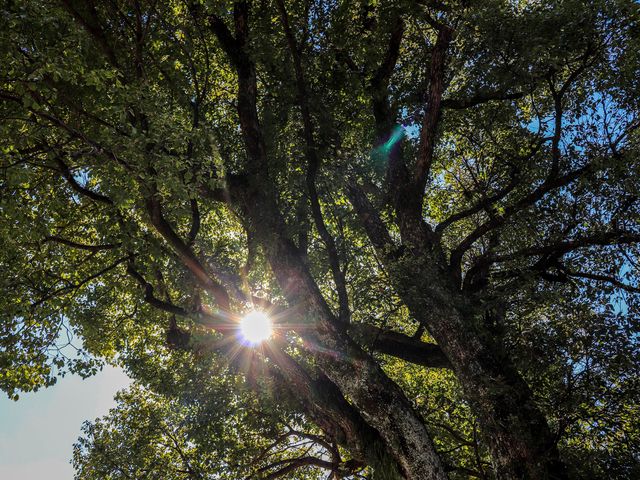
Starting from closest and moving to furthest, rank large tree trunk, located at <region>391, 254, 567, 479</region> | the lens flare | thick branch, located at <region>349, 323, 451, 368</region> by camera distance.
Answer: large tree trunk, located at <region>391, 254, 567, 479</region> < the lens flare < thick branch, located at <region>349, 323, 451, 368</region>

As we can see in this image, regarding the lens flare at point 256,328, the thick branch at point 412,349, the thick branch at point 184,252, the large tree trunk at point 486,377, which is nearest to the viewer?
the large tree trunk at point 486,377

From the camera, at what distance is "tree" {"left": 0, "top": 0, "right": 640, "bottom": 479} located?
7785 mm

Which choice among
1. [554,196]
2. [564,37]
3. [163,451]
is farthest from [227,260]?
[564,37]

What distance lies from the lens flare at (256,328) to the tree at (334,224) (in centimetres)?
31

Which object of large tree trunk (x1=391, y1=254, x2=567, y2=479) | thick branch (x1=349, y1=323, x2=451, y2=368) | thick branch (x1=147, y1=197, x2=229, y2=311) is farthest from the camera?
thick branch (x1=349, y1=323, x2=451, y2=368)

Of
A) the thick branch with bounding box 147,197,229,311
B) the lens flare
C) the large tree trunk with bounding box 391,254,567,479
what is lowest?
the large tree trunk with bounding box 391,254,567,479

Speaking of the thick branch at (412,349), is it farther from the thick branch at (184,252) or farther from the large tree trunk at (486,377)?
the thick branch at (184,252)

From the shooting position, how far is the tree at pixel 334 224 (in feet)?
25.5

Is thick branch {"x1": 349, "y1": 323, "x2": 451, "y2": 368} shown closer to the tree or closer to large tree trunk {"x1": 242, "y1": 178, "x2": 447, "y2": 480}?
the tree

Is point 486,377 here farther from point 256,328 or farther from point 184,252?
point 184,252

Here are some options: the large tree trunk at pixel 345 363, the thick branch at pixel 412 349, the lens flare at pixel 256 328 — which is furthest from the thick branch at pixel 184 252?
the thick branch at pixel 412 349

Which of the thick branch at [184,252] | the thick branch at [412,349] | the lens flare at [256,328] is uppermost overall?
the thick branch at [184,252]

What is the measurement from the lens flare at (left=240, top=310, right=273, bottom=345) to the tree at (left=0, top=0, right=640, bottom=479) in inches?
12.2

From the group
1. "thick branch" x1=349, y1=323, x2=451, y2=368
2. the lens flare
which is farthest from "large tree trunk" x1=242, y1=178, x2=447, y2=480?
"thick branch" x1=349, y1=323, x2=451, y2=368
